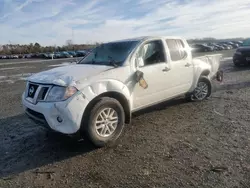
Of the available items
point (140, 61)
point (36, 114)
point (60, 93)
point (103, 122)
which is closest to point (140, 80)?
point (140, 61)

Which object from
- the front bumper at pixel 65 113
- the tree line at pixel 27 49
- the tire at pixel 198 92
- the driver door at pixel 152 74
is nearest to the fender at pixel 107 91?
the front bumper at pixel 65 113

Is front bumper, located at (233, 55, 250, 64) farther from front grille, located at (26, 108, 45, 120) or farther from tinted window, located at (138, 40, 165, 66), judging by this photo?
front grille, located at (26, 108, 45, 120)

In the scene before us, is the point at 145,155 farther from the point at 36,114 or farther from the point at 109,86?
the point at 36,114

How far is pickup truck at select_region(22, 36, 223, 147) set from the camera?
3.60 m

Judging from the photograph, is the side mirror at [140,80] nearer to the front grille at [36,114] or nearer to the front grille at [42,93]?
the front grille at [42,93]

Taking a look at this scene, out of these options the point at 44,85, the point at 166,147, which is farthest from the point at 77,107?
the point at 166,147

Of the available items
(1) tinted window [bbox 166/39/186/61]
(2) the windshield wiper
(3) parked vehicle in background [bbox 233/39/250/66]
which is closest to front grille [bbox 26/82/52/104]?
(2) the windshield wiper

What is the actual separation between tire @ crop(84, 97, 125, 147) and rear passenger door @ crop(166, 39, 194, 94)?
180cm

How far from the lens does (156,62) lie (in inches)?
196

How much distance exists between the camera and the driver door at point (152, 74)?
462 centimetres

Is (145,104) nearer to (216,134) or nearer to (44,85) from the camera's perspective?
(216,134)

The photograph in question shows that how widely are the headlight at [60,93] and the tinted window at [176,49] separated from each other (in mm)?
2657

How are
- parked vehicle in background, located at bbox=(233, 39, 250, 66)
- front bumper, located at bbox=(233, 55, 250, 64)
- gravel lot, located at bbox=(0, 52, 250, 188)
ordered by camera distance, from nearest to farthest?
gravel lot, located at bbox=(0, 52, 250, 188)
parked vehicle in background, located at bbox=(233, 39, 250, 66)
front bumper, located at bbox=(233, 55, 250, 64)

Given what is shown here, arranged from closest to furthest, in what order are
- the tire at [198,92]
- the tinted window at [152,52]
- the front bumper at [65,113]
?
1. the front bumper at [65,113]
2. the tinted window at [152,52]
3. the tire at [198,92]
